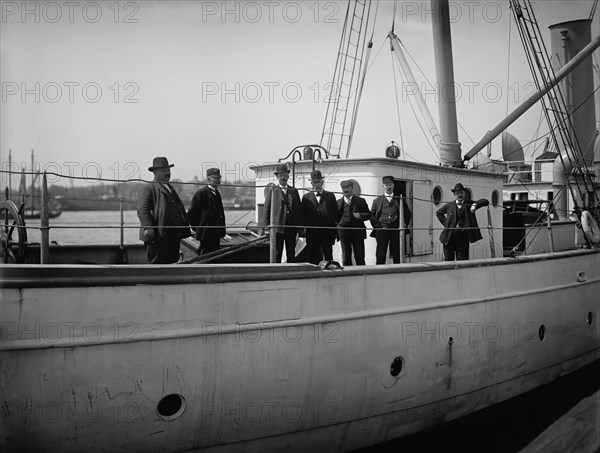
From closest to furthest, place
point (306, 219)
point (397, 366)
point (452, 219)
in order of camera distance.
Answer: point (397, 366), point (306, 219), point (452, 219)

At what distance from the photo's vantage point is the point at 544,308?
30.4 feet

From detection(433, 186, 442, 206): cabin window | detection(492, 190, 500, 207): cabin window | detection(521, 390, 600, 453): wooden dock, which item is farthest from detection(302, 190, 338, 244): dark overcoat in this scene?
detection(492, 190, 500, 207): cabin window

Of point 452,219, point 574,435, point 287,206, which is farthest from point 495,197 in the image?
point 574,435

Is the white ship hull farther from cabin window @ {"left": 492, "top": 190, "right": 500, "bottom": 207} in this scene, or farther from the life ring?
the life ring

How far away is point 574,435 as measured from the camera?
4.38 metres

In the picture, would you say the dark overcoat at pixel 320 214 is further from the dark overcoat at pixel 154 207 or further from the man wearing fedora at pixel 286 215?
the dark overcoat at pixel 154 207

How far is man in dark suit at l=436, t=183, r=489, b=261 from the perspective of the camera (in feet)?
28.4

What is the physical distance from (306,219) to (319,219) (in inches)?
7.0

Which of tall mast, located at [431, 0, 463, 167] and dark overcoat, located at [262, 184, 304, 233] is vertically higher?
tall mast, located at [431, 0, 463, 167]

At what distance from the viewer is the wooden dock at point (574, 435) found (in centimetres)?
419

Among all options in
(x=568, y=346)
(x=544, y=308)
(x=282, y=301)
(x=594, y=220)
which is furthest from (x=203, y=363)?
(x=594, y=220)

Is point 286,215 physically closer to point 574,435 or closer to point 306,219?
point 306,219

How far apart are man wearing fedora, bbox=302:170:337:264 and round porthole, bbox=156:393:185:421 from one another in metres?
2.98

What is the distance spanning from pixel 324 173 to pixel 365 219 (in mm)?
1251
